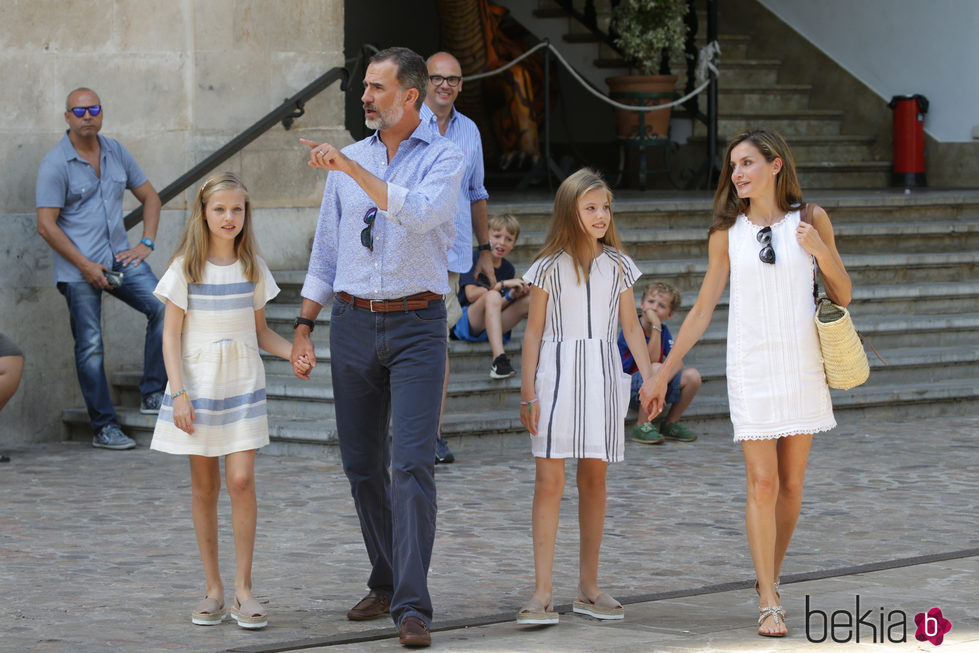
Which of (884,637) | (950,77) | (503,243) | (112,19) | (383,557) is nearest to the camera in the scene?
(884,637)

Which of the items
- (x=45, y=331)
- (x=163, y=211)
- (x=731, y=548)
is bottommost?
(x=731, y=548)

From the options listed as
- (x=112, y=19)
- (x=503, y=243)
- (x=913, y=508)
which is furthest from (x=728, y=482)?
(x=112, y=19)

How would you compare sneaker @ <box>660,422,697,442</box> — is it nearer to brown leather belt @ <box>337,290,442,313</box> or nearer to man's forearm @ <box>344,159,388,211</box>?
brown leather belt @ <box>337,290,442,313</box>

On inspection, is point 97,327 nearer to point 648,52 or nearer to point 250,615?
point 250,615

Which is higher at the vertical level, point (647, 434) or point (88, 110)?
point (88, 110)

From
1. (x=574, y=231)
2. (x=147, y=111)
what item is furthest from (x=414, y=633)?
Result: (x=147, y=111)

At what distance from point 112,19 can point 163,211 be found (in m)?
1.28

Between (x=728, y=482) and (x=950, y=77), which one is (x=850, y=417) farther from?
(x=950, y=77)

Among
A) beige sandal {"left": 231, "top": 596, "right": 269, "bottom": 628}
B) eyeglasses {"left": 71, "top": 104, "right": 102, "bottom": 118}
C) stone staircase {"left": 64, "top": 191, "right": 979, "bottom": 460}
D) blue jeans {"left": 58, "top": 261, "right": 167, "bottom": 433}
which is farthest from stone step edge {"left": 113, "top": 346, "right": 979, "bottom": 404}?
beige sandal {"left": 231, "top": 596, "right": 269, "bottom": 628}

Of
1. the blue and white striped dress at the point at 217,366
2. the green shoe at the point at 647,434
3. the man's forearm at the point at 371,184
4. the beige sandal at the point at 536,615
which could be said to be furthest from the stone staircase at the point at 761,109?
the man's forearm at the point at 371,184

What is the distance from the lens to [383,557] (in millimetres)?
5367

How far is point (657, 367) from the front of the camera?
9.20 metres

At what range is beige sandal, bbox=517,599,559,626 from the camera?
17.0 ft

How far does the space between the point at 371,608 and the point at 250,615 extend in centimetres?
43
